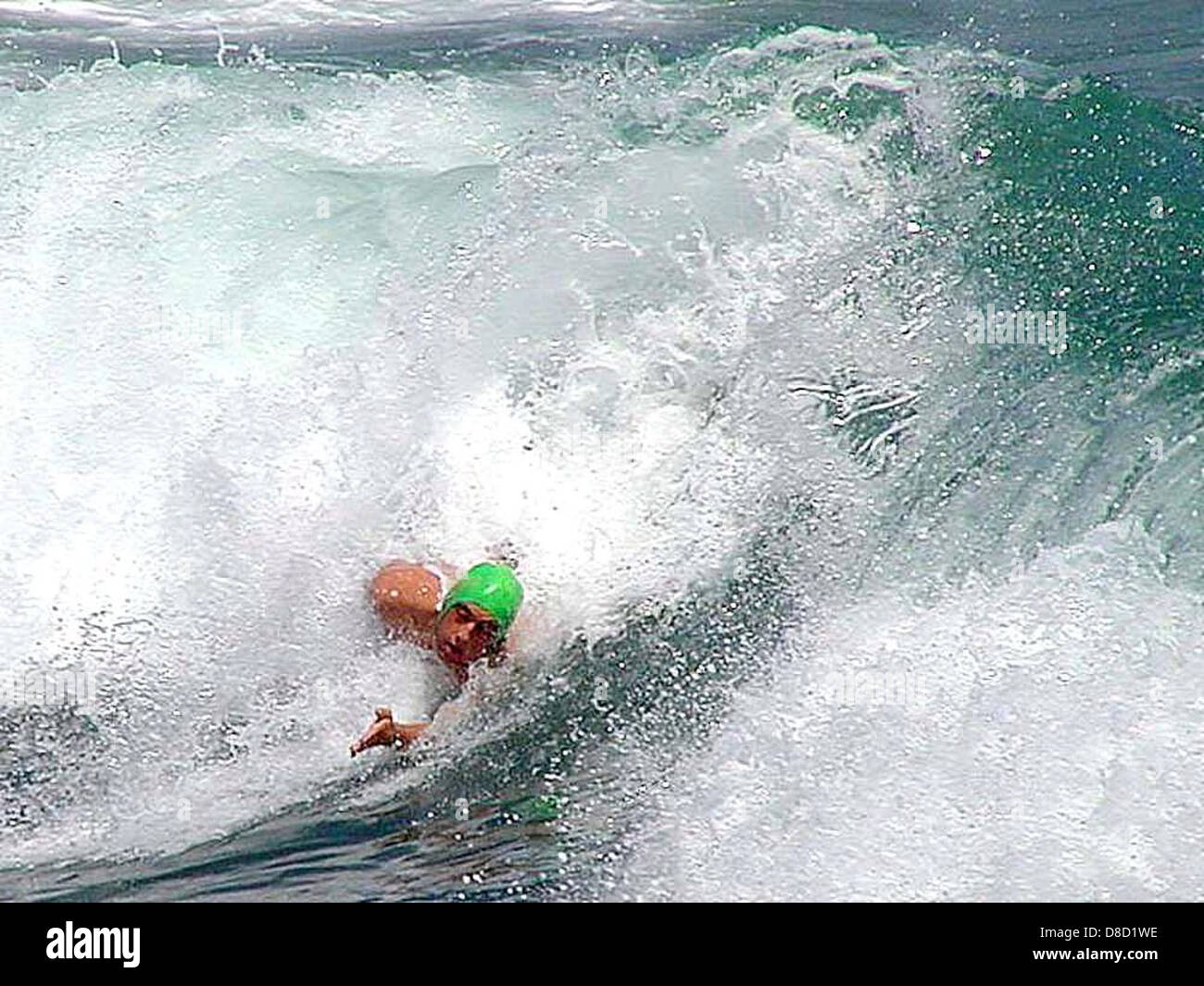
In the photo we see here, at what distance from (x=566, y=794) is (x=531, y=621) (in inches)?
31.7

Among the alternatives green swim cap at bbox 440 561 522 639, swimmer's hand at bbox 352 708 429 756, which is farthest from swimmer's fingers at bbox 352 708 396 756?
green swim cap at bbox 440 561 522 639

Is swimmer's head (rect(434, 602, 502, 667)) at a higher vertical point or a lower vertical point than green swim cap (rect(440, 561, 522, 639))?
lower

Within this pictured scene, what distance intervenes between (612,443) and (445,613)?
138 cm

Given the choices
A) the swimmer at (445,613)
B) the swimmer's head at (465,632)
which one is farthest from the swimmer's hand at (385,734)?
the swimmer's head at (465,632)

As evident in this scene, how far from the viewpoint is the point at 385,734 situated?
5.42 m

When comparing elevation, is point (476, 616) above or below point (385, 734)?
above

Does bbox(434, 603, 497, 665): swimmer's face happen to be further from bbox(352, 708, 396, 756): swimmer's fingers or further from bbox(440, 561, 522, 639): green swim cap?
bbox(352, 708, 396, 756): swimmer's fingers

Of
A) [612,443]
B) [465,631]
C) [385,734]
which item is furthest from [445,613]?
[612,443]

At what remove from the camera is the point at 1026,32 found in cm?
846

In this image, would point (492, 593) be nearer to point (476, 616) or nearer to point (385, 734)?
point (476, 616)

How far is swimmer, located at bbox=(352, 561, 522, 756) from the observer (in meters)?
5.53

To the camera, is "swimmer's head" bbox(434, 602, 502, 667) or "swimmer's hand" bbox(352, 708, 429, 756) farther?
"swimmer's head" bbox(434, 602, 502, 667)
